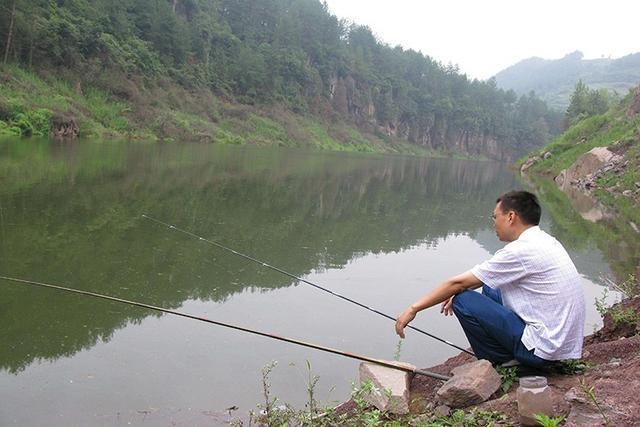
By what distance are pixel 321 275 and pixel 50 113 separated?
27472 millimetres

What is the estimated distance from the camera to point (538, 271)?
3436 millimetres

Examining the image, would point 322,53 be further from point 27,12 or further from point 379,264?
point 379,264

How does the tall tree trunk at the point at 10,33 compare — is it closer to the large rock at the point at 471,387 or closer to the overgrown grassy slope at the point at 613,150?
the overgrown grassy slope at the point at 613,150

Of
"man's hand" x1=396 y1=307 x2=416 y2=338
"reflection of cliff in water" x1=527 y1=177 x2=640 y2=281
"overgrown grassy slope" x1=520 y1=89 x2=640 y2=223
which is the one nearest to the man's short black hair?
"man's hand" x1=396 y1=307 x2=416 y2=338

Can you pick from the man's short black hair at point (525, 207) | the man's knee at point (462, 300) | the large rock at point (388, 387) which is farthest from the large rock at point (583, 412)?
the man's short black hair at point (525, 207)

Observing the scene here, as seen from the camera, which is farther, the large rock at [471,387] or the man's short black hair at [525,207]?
the man's short black hair at [525,207]

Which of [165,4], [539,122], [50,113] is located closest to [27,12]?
[50,113]

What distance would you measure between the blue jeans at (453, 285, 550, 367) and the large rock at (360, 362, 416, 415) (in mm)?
505

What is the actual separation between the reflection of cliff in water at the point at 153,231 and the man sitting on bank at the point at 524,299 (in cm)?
303

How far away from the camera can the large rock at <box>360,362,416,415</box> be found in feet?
11.4

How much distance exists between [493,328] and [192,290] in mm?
3662

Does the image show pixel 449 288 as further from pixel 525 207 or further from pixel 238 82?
pixel 238 82

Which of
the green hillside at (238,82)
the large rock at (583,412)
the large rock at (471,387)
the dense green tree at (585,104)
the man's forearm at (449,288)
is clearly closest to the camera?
the large rock at (583,412)

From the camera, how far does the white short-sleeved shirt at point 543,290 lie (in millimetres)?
3422
